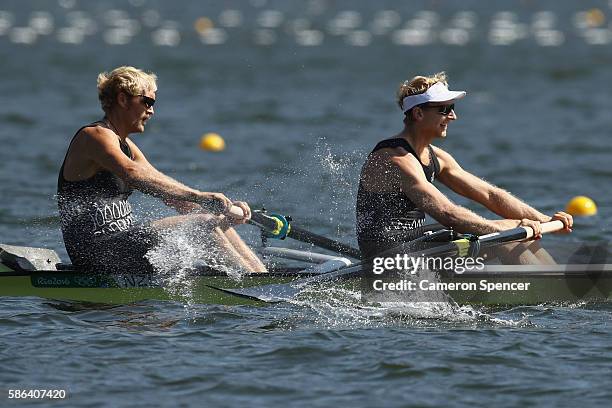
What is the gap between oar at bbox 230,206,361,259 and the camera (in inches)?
350

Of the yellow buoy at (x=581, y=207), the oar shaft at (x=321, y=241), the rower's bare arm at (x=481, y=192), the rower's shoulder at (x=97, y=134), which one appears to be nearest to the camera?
the rower's shoulder at (x=97, y=134)

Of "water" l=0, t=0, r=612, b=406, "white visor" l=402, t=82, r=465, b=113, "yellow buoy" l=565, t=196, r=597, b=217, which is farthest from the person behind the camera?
"yellow buoy" l=565, t=196, r=597, b=217

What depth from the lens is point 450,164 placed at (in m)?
8.86

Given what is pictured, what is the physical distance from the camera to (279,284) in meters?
8.46

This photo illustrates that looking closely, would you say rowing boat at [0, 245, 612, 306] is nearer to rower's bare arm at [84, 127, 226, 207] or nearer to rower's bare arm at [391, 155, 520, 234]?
rower's bare arm at [391, 155, 520, 234]

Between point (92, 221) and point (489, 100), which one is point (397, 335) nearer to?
point (92, 221)

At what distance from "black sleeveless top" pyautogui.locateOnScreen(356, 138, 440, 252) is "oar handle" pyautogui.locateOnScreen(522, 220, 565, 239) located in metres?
0.78

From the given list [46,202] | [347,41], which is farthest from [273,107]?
[347,41]

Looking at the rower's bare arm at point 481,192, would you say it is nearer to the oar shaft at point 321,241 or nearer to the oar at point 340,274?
the oar at point 340,274

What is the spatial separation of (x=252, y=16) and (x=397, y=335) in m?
52.1

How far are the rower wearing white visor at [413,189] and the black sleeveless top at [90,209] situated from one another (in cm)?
183

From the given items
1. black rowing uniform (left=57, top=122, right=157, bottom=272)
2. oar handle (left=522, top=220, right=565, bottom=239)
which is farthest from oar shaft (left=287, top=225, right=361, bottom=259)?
oar handle (left=522, top=220, right=565, bottom=239)

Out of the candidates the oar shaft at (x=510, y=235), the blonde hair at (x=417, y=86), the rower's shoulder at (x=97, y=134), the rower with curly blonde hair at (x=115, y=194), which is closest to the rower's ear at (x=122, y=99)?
the rower with curly blonde hair at (x=115, y=194)

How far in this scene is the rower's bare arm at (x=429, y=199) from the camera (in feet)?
26.9
